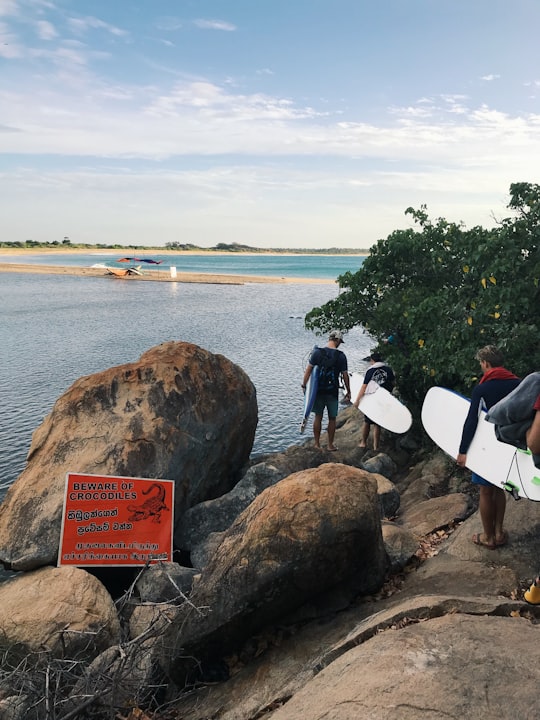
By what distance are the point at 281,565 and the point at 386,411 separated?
26.3 ft

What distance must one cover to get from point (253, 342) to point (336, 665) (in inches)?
1220

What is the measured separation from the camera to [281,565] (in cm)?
630

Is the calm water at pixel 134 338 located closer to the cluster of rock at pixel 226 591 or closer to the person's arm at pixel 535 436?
the cluster of rock at pixel 226 591

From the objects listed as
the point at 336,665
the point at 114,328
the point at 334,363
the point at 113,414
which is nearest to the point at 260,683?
the point at 336,665

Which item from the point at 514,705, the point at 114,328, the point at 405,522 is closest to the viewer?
the point at 514,705

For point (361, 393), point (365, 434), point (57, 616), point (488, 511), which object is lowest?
point (57, 616)

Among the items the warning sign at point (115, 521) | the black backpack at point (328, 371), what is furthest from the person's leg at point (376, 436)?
the warning sign at point (115, 521)

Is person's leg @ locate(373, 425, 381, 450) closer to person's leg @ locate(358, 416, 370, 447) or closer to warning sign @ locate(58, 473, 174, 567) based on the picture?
person's leg @ locate(358, 416, 370, 447)

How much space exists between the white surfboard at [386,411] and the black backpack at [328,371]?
1968 mm

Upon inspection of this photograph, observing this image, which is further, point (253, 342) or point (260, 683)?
point (253, 342)

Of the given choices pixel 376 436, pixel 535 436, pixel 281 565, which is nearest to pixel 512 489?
→ pixel 535 436

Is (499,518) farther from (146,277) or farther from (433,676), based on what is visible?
(146,277)

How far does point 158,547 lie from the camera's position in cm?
994

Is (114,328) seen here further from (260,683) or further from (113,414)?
(260,683)
